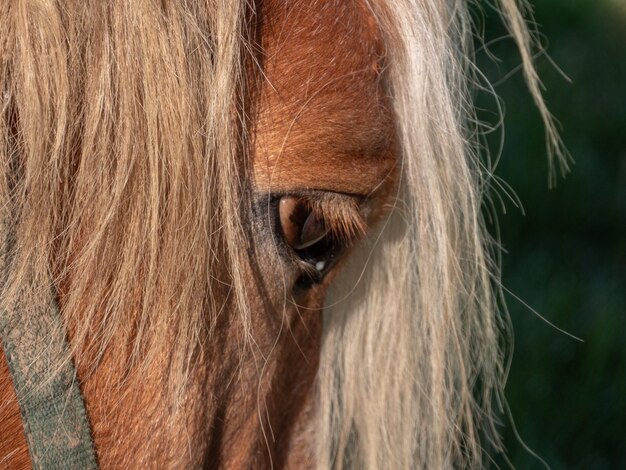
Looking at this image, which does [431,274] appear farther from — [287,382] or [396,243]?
[287,382]

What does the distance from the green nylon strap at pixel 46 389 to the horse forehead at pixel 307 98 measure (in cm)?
28

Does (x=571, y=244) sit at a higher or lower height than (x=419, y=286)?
lower

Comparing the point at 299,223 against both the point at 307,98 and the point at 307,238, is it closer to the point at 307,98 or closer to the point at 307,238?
the point at 307,238

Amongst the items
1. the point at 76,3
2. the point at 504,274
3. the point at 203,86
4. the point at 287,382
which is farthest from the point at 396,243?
the point at 504,274

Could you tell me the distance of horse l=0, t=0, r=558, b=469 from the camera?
900 millimetres

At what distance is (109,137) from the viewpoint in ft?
2.98

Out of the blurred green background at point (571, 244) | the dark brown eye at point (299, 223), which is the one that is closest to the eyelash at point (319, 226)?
the dark brown eye at point (299, 223)

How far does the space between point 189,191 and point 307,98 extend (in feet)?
0.56

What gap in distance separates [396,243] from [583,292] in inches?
48.0

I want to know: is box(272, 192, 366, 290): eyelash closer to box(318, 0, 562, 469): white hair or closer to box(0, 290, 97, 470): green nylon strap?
box(318, 0, 562, 469): white hair

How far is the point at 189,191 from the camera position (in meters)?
0.94

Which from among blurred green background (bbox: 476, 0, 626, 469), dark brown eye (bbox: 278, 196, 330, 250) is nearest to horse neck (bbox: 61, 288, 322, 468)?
dark brown eye (bbox: 278, 196, 330, 250)

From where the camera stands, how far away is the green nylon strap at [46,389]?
3.00 ft

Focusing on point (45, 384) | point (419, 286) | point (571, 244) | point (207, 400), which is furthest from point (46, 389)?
point (571, 244)
